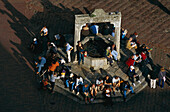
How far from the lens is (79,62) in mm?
28625

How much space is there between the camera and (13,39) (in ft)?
104

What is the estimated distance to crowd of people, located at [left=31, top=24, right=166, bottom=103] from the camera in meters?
27.3

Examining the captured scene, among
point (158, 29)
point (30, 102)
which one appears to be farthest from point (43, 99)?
point (158, 29)

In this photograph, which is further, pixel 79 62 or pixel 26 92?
pixel 79 62

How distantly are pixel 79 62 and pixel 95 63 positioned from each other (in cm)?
126

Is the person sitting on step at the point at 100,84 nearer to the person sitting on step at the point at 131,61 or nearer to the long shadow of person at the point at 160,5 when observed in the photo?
the person sitting on step at the point at 131,61

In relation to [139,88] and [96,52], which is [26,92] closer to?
[96,52]

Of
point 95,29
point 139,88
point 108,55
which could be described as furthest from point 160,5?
point 139,88

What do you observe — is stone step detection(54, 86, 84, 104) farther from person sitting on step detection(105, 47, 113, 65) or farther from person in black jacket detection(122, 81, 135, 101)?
person sitting on step detection(105, 47, 113, 65)

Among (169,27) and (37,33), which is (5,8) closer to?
(37,33)

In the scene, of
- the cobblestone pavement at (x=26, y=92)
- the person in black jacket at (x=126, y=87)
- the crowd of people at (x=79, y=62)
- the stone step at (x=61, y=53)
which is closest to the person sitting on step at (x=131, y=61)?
the crowd of people at (x=79, y=62)

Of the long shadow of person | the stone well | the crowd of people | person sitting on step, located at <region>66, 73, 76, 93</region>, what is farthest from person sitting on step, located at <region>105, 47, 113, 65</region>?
the long shadow of person

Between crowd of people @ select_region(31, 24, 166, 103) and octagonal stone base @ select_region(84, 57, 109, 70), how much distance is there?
0.33m

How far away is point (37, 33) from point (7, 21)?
118 inches
